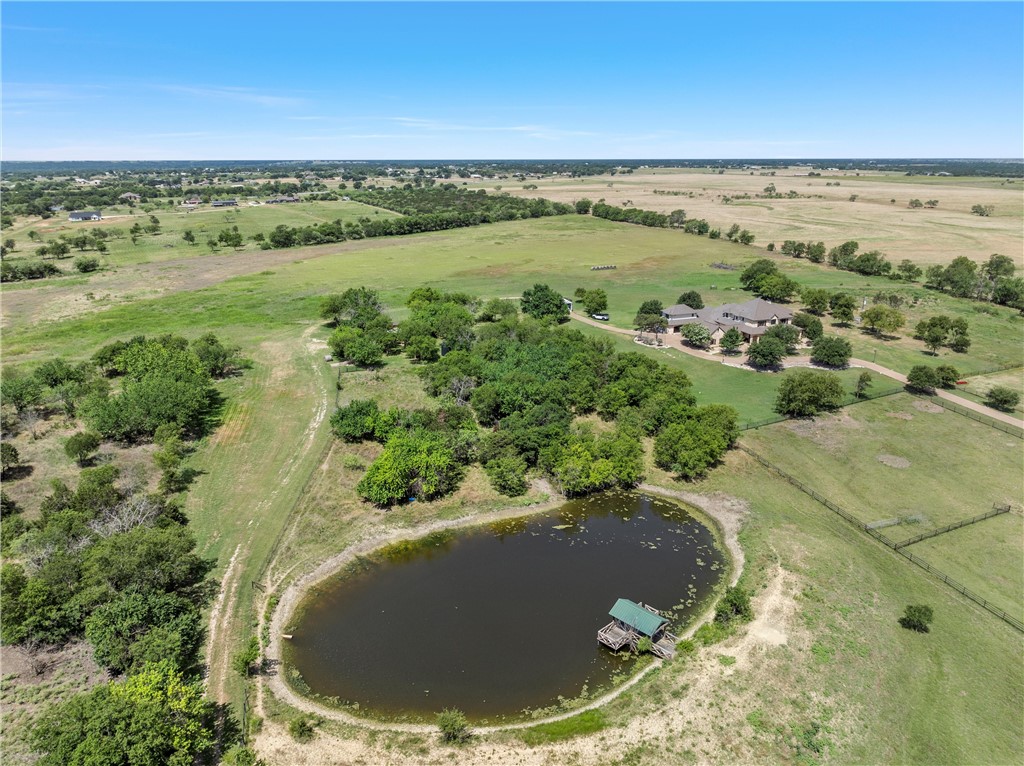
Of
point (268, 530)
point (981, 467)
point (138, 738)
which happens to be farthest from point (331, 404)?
point (981, 467)

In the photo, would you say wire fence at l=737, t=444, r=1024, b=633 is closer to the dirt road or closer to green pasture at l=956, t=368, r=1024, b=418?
the dirt road

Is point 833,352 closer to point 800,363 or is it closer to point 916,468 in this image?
point 800,363

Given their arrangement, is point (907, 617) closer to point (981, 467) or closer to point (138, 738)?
point (981, 467)

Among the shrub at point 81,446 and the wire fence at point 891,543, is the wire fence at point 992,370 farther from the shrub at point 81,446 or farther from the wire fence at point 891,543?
the shrub at point 81,446

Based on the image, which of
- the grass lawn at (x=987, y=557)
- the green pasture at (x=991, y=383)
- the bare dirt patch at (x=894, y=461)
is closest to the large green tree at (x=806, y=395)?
the bare dirt patch at (x=894, y=461)

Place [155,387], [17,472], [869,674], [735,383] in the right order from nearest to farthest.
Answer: [869,674], [17,472], [155,387], [735,383]

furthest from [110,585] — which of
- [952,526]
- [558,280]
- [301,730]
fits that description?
[558,280]
